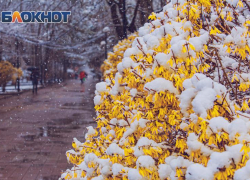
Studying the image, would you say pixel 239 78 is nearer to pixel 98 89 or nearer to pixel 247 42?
pixel 247 42

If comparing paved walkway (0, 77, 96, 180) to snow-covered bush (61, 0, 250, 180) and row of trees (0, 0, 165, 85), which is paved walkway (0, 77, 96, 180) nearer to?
snow-covered bush (61, 0, 250, 180)

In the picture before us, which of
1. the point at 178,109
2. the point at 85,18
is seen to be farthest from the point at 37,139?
the point at 85,18

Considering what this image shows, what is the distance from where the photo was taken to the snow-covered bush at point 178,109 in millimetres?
2129

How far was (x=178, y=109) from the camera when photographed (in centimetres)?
288

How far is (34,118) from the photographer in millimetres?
12828

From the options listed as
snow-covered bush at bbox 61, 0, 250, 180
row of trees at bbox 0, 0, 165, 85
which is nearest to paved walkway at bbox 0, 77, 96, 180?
snow-covered bush at bbox 61, 0, 250, 180

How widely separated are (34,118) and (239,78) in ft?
36.0

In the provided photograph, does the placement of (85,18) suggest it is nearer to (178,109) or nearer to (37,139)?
(37,139)

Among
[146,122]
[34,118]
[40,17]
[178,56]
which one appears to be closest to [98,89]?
[146,122]

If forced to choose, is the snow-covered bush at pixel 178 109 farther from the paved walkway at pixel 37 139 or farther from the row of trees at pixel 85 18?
the row of trees at pixel 85 18

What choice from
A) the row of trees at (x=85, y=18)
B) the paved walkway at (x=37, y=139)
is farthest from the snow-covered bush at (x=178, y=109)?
the row of trees at (x=85, y=18)

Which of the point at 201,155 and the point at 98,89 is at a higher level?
the point at 98,89

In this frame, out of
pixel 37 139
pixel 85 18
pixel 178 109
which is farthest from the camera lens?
pixel 85 18

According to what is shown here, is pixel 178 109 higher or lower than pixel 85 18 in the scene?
lower
